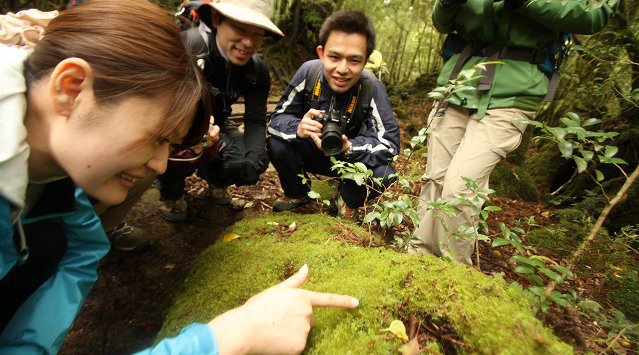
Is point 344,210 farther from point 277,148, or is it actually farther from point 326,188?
point 277,148

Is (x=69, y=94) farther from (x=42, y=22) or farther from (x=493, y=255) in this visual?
(x=493, y=255)

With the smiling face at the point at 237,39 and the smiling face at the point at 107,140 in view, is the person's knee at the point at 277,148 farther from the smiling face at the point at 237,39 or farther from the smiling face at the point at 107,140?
the smiling face at the point at 107,140

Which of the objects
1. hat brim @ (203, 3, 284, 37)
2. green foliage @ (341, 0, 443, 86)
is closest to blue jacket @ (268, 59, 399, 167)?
hat brim @ (203, 3, 284, 37)

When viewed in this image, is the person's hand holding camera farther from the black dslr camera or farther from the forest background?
the forest background

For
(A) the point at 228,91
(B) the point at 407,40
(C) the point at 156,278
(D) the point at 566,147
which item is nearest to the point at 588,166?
(D) the point at 566,147

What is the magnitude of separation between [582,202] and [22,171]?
241 inches

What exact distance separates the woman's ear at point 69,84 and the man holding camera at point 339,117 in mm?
2033

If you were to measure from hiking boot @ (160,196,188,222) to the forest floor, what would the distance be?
0.07 meters

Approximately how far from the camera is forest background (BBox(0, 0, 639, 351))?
320cm

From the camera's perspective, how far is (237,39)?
315 centimetres

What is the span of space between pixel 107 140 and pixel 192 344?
78cm

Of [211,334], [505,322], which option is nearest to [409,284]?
[505,322]

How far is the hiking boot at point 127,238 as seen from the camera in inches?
113

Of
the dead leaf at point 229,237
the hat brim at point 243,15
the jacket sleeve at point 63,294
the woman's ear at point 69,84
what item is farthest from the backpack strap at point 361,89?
the woman's ear at point 69,84
